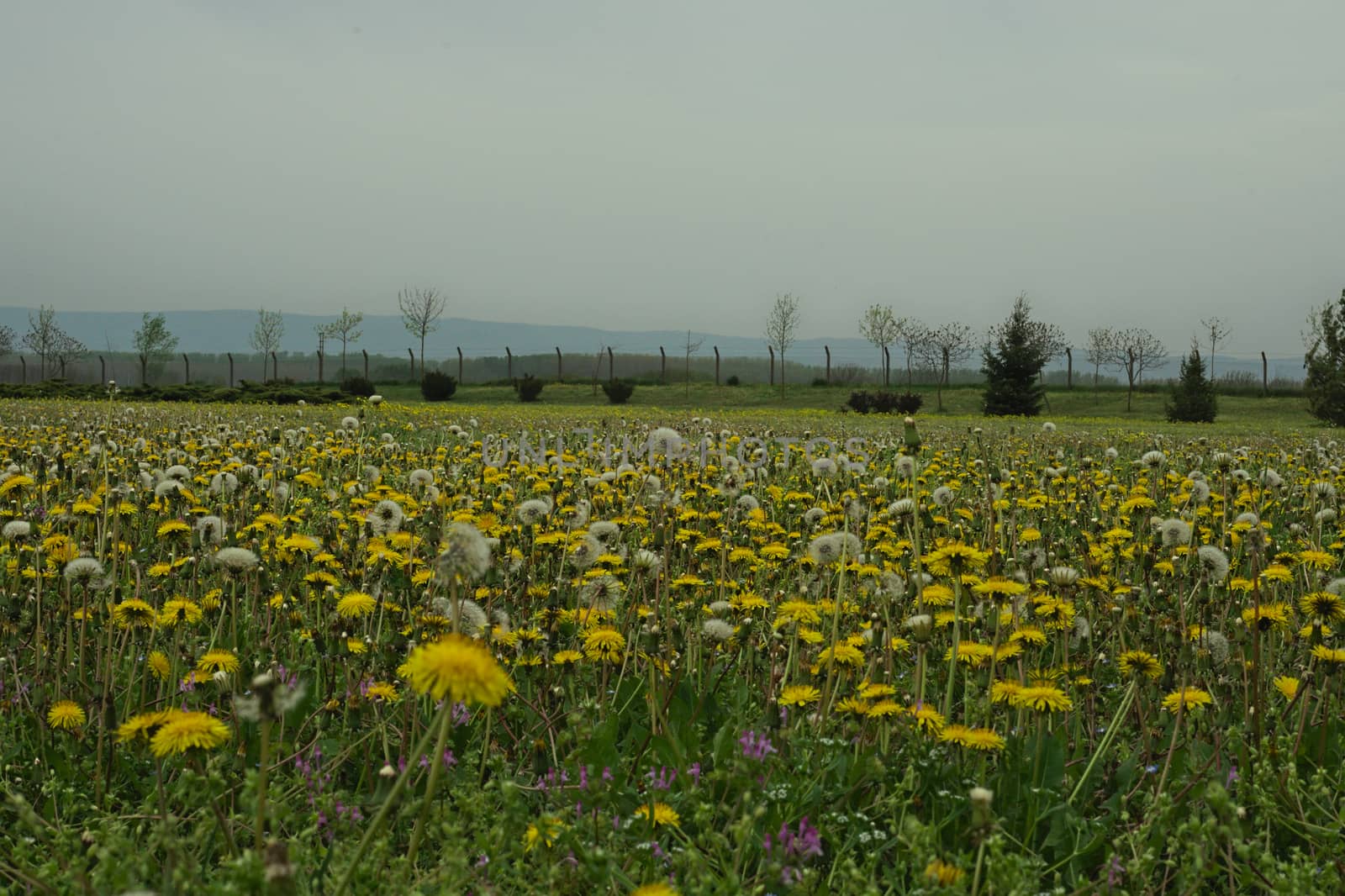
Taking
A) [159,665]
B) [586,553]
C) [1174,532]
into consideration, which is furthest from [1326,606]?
[159,665]

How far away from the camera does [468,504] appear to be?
4230 millimetres

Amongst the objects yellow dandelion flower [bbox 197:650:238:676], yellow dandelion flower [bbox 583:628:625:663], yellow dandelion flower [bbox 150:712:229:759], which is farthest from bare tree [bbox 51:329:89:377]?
yellow dandelion flower [bbox 150:712:229:759]

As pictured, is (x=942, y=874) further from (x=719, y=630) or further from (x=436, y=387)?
(x=436, y=387)

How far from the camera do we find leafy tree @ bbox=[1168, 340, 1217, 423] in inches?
1181

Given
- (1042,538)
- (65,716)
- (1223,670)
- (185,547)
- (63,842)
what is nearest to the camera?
(63,842)

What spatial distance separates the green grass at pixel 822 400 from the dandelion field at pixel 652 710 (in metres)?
30.3

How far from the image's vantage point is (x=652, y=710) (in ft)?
7.52

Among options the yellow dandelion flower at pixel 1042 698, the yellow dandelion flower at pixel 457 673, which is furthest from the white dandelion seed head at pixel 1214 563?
the yellow dandelion flower at pixel 457 673

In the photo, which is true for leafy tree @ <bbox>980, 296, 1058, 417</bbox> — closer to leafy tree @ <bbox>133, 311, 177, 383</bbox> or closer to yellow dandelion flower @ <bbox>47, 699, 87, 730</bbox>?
yellow dandelion flower @ <bbox>47, 699, 87, 730</bbox>

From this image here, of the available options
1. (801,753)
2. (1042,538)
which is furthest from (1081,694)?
(1042,538)

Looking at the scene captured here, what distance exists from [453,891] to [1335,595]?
8.31ft

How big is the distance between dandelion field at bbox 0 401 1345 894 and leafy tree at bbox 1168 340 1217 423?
28.8 meters

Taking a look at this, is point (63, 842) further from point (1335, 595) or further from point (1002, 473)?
point (1002, 473)

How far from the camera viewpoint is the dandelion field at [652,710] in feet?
5.37
